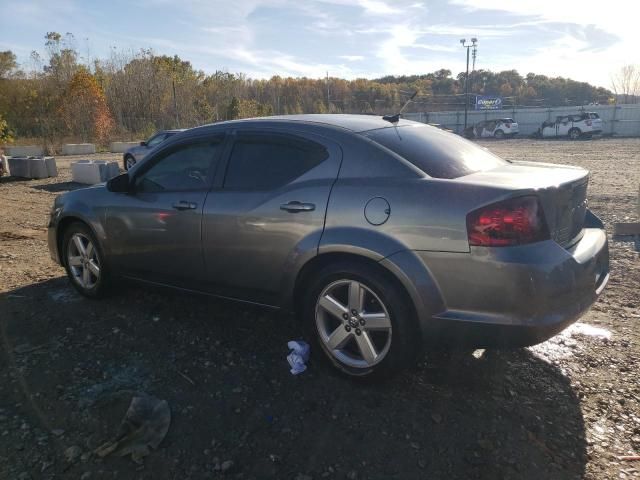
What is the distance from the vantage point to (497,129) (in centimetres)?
4006

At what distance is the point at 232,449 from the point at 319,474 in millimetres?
484

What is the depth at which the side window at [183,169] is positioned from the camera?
378 centimetres

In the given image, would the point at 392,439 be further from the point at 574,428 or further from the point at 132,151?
the point at 132,151

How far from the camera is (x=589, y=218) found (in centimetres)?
350

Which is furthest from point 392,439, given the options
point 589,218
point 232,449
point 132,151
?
point 132,151

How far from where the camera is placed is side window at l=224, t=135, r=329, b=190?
10.8 ft

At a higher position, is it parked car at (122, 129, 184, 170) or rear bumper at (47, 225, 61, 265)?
parked car at (122, 129, 184, 170)

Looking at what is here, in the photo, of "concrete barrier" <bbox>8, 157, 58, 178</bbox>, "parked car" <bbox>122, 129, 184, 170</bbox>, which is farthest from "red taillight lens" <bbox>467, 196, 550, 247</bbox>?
"concrete barrier" <bbox>8, 157, 58, 178</bbox>

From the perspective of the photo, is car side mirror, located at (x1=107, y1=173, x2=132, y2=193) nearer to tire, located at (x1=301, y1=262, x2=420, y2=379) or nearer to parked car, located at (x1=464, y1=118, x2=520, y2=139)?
tire, located at (x1=301, y1=262, x2=420, y2=379)

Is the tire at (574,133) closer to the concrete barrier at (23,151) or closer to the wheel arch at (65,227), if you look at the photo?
the concrete barrier at (23,151)

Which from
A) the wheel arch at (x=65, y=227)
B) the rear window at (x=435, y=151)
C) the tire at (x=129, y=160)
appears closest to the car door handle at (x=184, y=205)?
the wheel arch at (x=65, y=227)

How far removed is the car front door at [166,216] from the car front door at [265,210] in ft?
0.55

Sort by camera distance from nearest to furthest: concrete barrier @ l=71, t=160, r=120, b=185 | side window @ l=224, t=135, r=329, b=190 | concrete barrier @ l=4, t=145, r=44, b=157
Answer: side window @ l=224, t=135, r=329, b=190
concrete barrier @ l=71, t=160, r=120, b=185
concrete barrier @ l=4, t=145, r=44, b=157

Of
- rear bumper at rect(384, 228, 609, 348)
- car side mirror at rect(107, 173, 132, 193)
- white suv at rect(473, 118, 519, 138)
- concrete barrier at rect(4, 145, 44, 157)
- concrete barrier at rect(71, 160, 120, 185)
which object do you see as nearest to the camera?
rear bumper at rect(384, 228, 609, 348)
